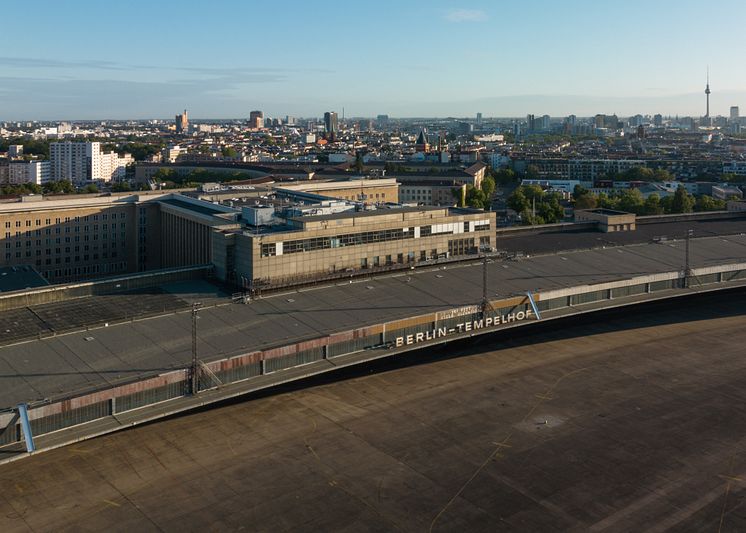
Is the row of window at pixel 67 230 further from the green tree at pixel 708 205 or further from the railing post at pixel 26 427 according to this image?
the green tree at pixel 708 205

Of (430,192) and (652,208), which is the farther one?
(430,192)

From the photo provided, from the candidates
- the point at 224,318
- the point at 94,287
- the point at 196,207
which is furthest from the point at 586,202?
the point at 94,287

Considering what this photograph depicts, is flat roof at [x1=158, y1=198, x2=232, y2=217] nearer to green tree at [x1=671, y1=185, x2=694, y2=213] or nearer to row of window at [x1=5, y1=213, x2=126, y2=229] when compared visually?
row of window at [x1=5, y1=213, x2=126, y2=229]

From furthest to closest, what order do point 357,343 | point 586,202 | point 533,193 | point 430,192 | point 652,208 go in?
point 430,192 → point 533,193 → point 586,202 → point 652,208 → point 357,343

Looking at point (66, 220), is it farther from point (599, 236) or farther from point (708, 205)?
point (708, 205)

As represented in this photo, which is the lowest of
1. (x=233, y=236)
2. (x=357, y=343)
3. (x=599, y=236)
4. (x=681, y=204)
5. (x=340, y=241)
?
(x=357, y=343)

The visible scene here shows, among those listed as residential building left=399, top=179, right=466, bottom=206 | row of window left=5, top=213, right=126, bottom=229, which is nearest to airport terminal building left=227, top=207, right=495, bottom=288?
row of window left=5, top=213, right=126, bottom=229
